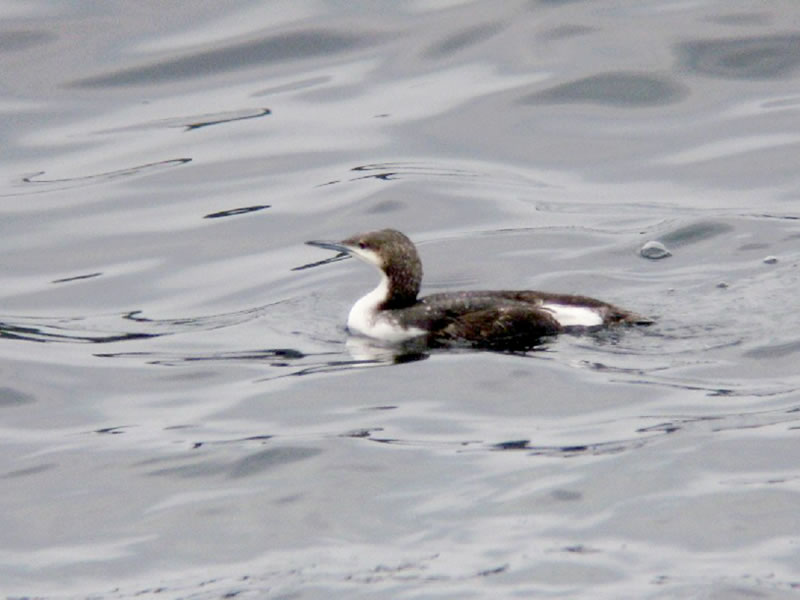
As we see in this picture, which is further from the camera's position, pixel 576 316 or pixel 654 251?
pixel 654 251

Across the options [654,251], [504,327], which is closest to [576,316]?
[504,327]

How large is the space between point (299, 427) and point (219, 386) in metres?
1.18

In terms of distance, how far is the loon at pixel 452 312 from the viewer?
35.8 feet

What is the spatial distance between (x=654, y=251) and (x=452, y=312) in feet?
8.44

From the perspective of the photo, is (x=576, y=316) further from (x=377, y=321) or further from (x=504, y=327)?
(x=377, y=321)

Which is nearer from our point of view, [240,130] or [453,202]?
[453,202]

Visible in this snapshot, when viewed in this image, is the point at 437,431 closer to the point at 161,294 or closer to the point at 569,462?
the point at 569,462

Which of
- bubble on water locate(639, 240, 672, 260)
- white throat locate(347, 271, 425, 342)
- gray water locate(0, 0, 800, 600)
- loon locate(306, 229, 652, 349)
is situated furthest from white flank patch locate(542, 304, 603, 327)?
bubble on water locate(639, 240, 672, 260)

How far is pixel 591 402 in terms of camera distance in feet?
31.2

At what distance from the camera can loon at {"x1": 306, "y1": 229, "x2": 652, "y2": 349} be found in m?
10.9

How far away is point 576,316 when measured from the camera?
10.9 metres

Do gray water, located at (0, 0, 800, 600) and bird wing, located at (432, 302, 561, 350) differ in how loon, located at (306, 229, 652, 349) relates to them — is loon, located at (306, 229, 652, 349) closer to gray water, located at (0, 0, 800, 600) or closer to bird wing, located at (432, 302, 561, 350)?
bird wing, located at (432, 302, 561, 350)

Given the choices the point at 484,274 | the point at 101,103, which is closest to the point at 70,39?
the point at 101,103

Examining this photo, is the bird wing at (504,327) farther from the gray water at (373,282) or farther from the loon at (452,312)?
the gray water at (373,282)
